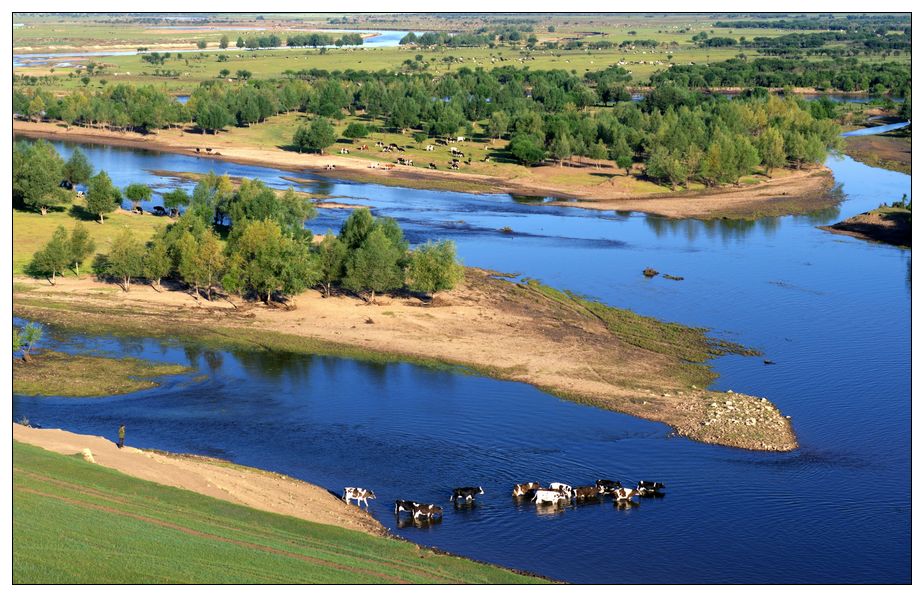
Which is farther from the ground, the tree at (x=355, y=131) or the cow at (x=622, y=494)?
the tree at (x=355, y=131)

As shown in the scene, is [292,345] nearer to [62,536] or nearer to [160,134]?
[62,536]

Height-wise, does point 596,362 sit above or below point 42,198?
below

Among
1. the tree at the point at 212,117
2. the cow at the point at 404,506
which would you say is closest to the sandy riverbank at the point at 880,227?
the cow at the point at 404,506

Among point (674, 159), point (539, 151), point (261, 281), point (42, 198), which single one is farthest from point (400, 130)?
point (261, 281)

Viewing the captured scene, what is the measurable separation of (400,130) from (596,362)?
8473cm

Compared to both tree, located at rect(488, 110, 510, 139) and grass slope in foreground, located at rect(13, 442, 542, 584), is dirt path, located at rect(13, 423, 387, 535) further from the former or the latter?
tree, located at rect(488, 110, 510, 139)

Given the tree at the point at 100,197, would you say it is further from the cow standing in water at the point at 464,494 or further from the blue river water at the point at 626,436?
the cow standing in water at the point at 464,494

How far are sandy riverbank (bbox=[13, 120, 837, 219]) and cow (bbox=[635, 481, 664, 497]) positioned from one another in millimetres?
57785

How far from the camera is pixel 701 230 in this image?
9212 centimetres

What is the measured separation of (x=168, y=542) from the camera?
3381 cm

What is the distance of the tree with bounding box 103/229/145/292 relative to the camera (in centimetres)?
6562

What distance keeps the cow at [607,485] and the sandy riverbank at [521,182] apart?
58.2 meters

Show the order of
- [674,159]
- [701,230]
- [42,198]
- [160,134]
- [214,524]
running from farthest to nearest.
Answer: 1. [160,134]
2. [674,159]
3. [701,230]
4. [42,198]
5. [214,524]

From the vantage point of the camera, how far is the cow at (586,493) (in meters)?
41.2
